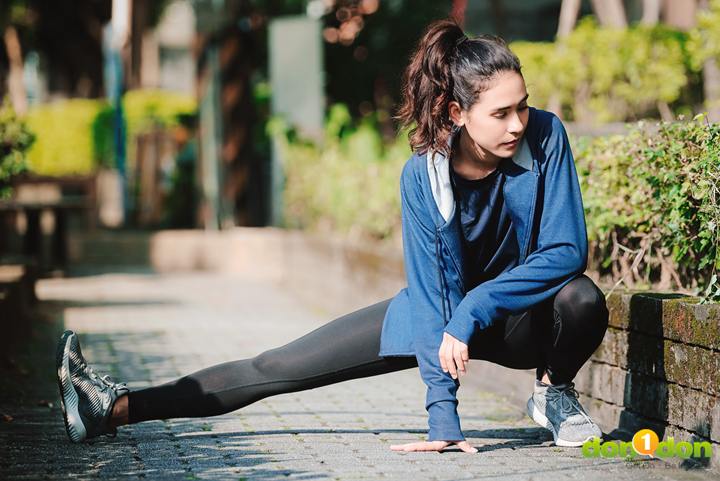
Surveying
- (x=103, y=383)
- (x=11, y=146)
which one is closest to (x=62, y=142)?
(x=11, y=146)

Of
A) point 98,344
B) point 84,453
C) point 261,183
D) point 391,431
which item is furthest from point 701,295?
point 261,183

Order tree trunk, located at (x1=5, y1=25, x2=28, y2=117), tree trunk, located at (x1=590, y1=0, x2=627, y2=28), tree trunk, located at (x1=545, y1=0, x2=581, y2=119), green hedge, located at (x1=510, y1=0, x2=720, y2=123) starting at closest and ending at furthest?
green hedge, located at (x1=510, y1=0, x2=720, y2=123)
tree trunk, located at (x1=545, y1=0, x2=581, y2=119)
tree trunk, located at (x1=590, y1=0, x2=627, y2=28)
tree trunk, located at (x1=5, y1=25, x2=28, y2=117)

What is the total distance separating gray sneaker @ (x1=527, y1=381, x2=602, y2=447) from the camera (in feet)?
10.7

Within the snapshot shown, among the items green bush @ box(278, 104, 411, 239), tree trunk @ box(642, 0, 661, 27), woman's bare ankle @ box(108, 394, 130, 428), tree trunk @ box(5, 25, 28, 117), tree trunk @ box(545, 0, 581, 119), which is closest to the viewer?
woman's bare ankle @ box(108, 394, 130, 428)

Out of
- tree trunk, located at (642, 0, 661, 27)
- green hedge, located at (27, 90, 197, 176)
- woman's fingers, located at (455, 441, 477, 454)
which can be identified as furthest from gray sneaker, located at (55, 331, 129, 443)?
green hedge, located at (27, 90, 197, 176)

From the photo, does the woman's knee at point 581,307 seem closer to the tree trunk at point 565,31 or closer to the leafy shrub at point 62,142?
the tree trunk at point 565,31

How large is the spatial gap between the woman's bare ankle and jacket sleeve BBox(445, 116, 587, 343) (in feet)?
4.46

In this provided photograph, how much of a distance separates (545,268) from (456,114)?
0.68 m

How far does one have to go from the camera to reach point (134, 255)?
1198 centimetres

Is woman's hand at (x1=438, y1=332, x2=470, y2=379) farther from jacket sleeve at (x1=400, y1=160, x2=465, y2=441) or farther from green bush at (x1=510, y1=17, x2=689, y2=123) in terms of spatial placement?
green bush at (x1=510, y1=17, x2=689, y2=123)

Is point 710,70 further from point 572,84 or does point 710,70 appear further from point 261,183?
point 261,183

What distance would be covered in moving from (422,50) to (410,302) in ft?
3.21

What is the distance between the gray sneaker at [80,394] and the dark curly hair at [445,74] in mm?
1599

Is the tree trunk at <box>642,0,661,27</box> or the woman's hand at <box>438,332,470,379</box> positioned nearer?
the woman's hand at <box>438,332,470,379</box>
